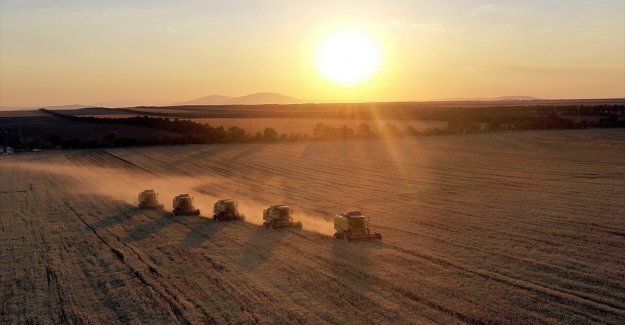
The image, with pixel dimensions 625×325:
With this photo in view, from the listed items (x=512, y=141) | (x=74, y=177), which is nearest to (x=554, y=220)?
(x=74, y=177)

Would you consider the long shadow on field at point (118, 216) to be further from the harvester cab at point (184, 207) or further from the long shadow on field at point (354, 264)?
the long shadow on field at point (354, 264)

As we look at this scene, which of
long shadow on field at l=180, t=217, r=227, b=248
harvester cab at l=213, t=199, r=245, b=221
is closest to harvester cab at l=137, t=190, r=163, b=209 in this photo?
long shadow on field at l=180, t=217, r=227, b=248

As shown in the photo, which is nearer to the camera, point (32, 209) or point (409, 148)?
point (32, 209)

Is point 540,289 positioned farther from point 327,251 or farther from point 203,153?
point 203,153

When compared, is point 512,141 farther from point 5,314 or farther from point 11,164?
point 5,314

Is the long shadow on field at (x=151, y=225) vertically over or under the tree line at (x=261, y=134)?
under

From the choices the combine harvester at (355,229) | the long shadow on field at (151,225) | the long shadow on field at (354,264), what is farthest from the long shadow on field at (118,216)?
the long shadow on field at (354,264)

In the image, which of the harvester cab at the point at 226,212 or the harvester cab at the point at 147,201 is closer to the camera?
the harvester cab at the point at 226,212
